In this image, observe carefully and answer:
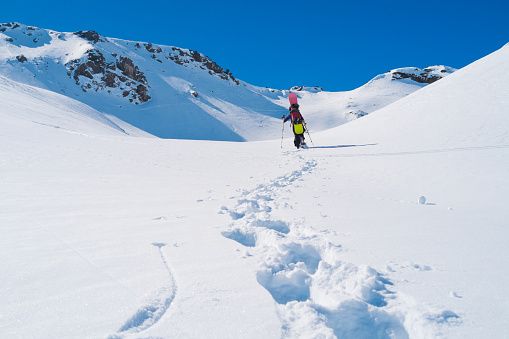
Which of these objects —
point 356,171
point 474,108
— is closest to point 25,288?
point 356,171

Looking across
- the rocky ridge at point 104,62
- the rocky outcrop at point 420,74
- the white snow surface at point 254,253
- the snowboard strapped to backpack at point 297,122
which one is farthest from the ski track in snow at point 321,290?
the rocky outcrop at point 420,74

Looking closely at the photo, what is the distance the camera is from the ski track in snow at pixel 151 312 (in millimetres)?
1448

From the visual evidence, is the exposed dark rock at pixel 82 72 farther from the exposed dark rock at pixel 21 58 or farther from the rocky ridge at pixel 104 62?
the exposed dark rock at pixel 21 58

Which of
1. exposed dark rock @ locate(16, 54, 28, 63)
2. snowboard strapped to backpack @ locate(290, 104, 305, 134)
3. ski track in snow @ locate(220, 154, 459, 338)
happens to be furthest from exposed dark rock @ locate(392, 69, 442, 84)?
ski track in snow @ locate(220, 154, 459, 338)

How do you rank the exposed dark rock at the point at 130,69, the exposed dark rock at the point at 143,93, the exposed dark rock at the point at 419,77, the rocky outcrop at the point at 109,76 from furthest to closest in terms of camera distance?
the exposed dark rock at the point at 419,77 < the exposed dark rock at the point at 130,69 < the exposed dark rock at the point at 143,93 < the rocky outcrop at the point at 109,76

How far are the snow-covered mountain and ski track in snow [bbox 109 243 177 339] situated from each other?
128ft

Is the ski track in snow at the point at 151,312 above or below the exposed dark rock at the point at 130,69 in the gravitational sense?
below

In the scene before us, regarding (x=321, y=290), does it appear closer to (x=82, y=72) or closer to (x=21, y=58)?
(x=82, y=72)

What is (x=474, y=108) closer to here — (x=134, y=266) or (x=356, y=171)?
(x=356, y=171)

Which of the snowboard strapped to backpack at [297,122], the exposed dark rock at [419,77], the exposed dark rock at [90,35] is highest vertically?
the exposed dark rock at [90,35]

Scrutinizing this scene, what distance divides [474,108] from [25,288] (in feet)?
42.9

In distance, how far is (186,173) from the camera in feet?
21.3

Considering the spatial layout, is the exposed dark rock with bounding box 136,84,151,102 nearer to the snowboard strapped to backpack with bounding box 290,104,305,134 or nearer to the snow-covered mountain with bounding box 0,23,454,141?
the snow-covered mountain with bounding box 0,23,454,141

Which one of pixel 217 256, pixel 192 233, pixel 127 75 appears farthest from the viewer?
pixel 127 75
